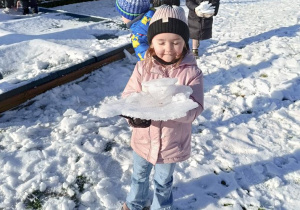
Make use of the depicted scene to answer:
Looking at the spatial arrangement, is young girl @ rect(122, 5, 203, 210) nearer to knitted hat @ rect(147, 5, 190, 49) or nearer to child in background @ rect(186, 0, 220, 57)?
knitted hat @ rect(147, 5, 190, 49)

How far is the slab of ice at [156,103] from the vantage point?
1451mm

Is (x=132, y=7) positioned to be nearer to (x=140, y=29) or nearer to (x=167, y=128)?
(x=140, y=29)

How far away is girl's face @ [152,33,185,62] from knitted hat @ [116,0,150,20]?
1588 millimetres

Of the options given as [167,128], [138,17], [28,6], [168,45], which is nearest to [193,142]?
[167,128]

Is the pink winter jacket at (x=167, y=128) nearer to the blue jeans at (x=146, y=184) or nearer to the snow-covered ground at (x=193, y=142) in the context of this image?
the blue jeans at (x=146, y=184)

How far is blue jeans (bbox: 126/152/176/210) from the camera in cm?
198

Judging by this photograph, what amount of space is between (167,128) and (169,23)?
649 millimetres

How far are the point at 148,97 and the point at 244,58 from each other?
4192mm

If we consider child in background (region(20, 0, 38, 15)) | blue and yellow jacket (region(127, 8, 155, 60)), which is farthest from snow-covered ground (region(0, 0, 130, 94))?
blue and yellow jacket (region(127, 8, 155, 60))

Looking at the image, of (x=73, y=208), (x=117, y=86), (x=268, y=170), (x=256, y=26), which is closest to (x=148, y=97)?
(x=73, y=208)

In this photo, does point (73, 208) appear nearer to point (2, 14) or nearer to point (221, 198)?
point (221, 198)

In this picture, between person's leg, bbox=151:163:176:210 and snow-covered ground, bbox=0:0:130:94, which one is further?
snow-covered ground, bbox=0:0:130:94

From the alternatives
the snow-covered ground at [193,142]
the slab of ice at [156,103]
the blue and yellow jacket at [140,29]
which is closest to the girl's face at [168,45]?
the slab of ice at [156,103]

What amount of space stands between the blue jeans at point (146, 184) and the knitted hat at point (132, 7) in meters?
1.84
